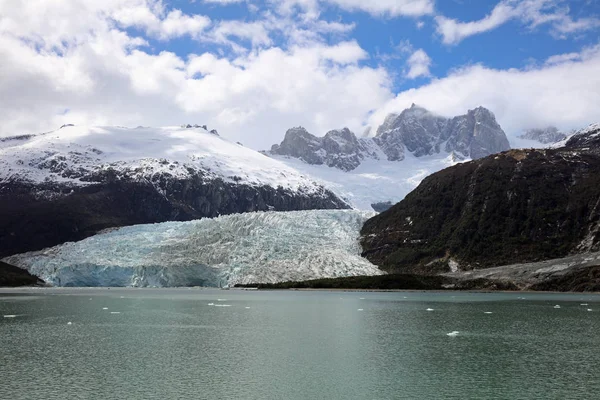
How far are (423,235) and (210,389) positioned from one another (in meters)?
99.6

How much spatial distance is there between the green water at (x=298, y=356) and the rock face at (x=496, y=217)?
5599 centimetres

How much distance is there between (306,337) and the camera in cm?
3559

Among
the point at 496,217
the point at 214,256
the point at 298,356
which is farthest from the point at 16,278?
the point at 298,356

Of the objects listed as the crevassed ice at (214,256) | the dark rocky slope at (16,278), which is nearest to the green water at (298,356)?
the crevassed ice at (214,256)

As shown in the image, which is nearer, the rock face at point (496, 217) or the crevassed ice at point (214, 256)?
the crevassed ice at point (214, 256)

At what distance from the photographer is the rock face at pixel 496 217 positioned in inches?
4043

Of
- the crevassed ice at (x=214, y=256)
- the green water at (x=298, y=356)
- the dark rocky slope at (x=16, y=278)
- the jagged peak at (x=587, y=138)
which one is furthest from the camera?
the jagged peak at (x=587, y=138)

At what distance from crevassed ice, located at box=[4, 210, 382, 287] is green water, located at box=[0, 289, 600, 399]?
4855cm

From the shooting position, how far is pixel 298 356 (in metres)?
28.9

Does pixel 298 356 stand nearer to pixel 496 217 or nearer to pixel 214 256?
pixel 214 256

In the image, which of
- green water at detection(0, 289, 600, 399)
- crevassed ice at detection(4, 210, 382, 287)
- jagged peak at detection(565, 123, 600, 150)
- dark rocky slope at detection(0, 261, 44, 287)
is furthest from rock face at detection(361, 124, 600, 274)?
dark rocky slope at detection(0, 261, 44, 287)

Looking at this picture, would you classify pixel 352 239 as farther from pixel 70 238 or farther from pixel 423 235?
pixel 70 238

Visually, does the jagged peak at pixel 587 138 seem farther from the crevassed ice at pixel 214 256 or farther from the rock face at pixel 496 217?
the crevassed ice at pixel 214 256

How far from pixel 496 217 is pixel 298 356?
9135 cm
